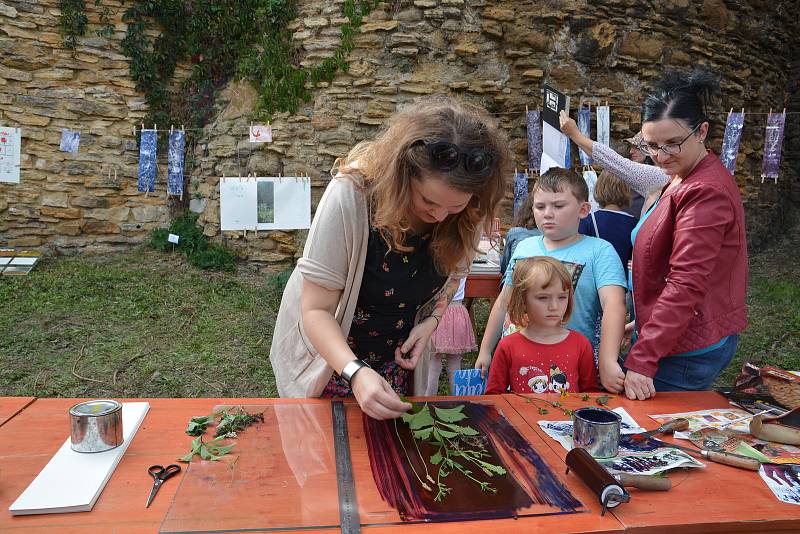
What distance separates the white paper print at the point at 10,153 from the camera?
689 cm

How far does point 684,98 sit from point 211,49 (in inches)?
262

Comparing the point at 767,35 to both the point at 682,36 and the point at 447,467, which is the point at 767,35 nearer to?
the point at 682,36

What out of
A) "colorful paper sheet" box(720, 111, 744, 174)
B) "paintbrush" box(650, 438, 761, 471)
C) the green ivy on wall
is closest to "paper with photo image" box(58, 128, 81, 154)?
the green ivy on wall

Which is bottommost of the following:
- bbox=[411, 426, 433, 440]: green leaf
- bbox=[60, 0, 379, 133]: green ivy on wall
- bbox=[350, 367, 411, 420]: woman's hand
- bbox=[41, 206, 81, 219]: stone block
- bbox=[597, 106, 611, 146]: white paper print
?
bbox=[411, 426, 433, 440]: green leaf

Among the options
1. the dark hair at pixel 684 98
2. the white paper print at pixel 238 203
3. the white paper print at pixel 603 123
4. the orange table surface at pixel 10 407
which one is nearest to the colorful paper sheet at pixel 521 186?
the white paper print at pixel 603 123

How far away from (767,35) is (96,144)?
9.45m

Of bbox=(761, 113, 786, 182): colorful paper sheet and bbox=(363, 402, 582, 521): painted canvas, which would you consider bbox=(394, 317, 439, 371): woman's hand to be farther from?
bbox=(761, 113, 786, 182): colorful paper sheet

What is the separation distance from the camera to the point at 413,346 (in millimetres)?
2021

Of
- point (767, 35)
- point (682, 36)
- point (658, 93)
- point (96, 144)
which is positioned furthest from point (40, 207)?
point (767, 35)

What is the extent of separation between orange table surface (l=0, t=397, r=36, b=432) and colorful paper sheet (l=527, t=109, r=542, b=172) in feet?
19.6

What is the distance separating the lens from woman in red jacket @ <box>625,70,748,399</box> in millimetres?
1992

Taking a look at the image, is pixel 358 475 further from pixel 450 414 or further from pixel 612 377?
pixel 612 377

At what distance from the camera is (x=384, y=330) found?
1.98m

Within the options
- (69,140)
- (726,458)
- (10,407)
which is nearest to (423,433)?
(726,458)
